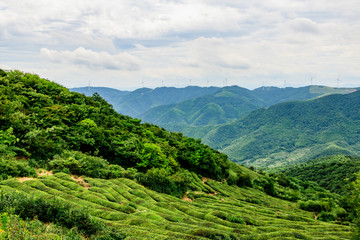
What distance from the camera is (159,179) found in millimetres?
52875

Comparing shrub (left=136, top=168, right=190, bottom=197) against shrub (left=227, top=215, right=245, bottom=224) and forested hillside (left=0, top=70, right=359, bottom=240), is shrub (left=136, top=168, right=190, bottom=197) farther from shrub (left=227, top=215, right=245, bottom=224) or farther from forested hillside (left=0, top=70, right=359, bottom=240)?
shrub (left=227, top=215, right=245, bottom=224)

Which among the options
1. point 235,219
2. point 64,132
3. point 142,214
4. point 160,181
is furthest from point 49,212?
point 64,132

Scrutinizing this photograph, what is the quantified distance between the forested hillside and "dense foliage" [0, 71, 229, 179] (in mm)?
229

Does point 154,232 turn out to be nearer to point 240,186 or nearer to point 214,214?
point 214,214

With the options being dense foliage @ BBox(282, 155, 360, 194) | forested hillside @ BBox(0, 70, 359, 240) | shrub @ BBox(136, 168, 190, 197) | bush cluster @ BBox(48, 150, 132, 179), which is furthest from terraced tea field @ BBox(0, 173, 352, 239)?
dense foliage @ BBox(282, 155, 360, 194)

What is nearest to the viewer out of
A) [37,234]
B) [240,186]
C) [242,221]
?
→ [37,234]

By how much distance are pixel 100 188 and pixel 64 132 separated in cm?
2169

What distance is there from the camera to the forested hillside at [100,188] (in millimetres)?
23344

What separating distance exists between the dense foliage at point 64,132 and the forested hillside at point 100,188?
0.23 meters

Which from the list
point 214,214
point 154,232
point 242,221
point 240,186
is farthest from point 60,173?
point 240,186

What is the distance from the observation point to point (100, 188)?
129ft

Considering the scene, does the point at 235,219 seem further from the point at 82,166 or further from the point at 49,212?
the point at 82,166

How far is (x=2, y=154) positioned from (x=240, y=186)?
3036 inches

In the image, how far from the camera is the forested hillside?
23.3 metres
